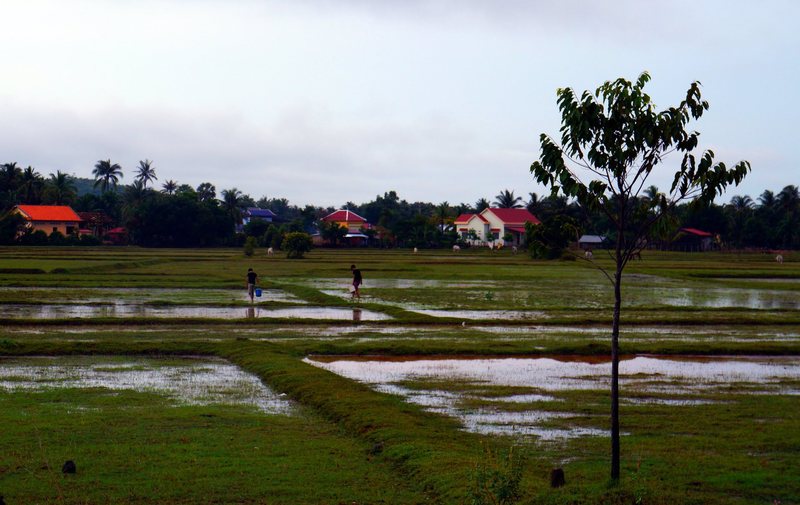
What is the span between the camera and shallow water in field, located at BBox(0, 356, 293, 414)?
17422 mm

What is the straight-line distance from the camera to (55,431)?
13805 mm

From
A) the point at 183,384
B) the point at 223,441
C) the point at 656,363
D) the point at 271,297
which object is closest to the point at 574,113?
the point at 223,441

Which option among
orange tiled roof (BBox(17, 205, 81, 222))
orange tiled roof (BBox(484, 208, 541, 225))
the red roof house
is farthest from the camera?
orange tiled roof (BBox(484, 208, 541, 225))

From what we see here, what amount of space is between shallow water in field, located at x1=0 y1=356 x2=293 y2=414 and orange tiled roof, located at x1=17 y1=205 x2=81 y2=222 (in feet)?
318

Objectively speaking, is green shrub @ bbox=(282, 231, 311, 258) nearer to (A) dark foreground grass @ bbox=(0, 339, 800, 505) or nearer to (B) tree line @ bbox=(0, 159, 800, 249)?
(B) tree line @ bbox=(0, 159, 800, 249)

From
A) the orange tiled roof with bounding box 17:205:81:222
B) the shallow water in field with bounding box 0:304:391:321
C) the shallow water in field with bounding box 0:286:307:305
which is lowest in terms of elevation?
the shallow water in field with bounding box 0:304:391:321

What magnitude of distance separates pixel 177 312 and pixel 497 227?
109367mm

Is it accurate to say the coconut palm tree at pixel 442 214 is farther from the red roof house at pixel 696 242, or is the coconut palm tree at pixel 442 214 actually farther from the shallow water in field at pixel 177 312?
the shallow water in field at pixel 177 312

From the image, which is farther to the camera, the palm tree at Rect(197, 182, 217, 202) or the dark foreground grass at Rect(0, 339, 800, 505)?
the palm tree at Rect(197, 182, 217, 202)

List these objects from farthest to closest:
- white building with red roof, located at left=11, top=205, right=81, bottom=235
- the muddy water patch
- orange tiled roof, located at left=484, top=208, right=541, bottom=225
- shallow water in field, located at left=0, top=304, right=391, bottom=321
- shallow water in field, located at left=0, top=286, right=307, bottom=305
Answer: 1. orange tiled roof, located at left=484, top=208, right=541, bottom=225
2. white building with red roof, located at left=11, top=205, right=81, bottom=235
3. shallow water in field, located at left=0, top=286, right=307, bottom=305
4. the muddy water patch
5. shallow water in field, located at left=0, top=304, right=391, bottom=321

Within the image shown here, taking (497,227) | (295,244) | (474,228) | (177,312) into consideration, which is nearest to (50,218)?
(295,244)

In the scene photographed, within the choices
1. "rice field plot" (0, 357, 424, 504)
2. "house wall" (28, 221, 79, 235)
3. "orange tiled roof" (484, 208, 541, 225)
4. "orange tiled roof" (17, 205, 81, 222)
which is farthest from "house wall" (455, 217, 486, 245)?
"rice field plot" (0, 357, 424, 504)

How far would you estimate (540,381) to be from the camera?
2011cm

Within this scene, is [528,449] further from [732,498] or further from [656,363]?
[656,363]
